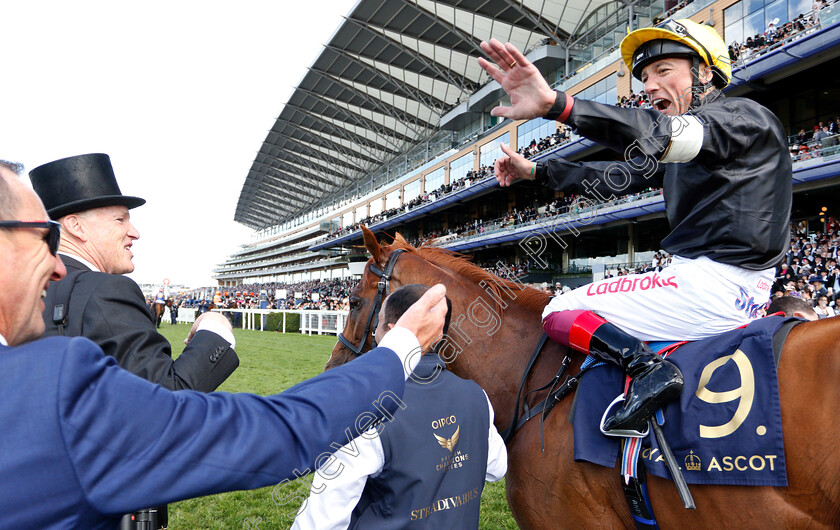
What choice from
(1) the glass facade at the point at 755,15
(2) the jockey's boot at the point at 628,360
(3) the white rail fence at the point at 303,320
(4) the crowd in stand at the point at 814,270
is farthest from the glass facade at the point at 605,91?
(2) the jockey's boot at the point at 628,360

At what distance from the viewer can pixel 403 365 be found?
1040mm

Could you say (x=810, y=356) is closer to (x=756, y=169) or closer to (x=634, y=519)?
(x=756, y=169)

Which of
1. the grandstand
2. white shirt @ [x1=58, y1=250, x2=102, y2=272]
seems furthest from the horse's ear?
white shirt @ [x1=58, y1=250, x2=102, y2=272]

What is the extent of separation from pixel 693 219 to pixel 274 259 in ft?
256

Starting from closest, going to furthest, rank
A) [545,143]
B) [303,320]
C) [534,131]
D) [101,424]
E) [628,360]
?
1. [101,424]
2. [628,360]
3. [303,320]
4. [545,143]
5. [534,131]

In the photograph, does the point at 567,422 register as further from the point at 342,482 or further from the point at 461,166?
the point at 461,166

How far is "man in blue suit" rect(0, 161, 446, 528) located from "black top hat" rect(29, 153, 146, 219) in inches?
38.6

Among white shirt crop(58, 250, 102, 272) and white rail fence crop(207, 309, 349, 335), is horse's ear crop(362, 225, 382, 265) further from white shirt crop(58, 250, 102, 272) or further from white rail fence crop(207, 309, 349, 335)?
white rail fence crop(207, 309, 349, 335)

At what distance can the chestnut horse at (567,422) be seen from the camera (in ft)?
4.51

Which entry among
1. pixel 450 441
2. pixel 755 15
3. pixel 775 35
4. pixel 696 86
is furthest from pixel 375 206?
pixel 450 441

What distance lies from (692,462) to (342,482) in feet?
3.71

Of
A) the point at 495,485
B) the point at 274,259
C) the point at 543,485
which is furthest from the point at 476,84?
the point at 274,259

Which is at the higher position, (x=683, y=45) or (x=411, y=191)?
(x=411, y=191)

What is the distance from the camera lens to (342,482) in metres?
1.42
